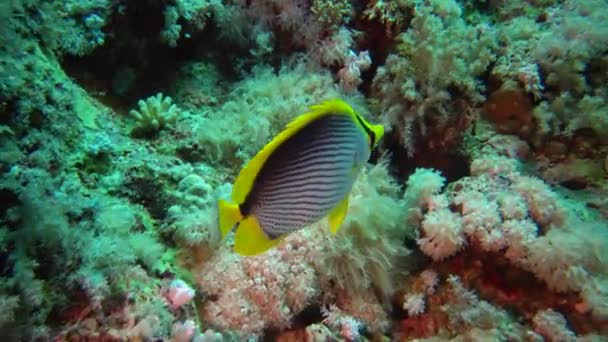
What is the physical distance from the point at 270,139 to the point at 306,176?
5.67ft

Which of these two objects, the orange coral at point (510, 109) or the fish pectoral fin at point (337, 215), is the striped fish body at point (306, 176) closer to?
the fish pectoral fin at point (337, 215)

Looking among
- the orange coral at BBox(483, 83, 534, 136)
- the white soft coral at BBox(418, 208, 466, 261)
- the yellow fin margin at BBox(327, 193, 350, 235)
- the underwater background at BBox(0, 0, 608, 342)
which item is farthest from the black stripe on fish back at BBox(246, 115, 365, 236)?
the orange coral at BBox(483, 83, 534, 136)

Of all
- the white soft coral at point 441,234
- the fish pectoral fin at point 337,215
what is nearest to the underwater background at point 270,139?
the white soft coral at point 441,234

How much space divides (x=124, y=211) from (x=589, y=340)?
273cm

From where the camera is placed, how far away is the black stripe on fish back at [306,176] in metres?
1.56

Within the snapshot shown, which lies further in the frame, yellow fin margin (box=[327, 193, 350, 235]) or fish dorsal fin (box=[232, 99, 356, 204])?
yellow fin margin (box=[327, 193, 350, 235])

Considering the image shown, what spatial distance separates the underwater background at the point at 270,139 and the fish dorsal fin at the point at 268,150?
1.06m

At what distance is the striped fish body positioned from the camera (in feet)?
5.12

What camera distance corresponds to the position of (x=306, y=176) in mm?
1605

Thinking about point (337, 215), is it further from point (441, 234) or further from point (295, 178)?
point (441, 234)

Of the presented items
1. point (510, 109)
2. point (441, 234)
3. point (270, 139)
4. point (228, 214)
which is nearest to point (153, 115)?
point (270, 139)

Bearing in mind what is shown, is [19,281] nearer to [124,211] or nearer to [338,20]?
[124,211]

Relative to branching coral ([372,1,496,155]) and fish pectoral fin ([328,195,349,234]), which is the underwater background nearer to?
branching coral ([372,1,496,155])

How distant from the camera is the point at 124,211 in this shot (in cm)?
259
